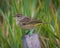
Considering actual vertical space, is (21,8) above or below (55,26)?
above

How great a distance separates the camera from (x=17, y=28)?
2902 mm

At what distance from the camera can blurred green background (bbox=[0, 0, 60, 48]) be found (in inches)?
108

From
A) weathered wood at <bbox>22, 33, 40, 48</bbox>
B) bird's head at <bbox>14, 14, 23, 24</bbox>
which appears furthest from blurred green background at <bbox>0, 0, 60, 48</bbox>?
weathered wood at <bbox>22, 33, 40, 48</bbox>

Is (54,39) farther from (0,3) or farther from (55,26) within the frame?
(0,3)

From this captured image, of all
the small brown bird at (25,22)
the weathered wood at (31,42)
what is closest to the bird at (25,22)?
the small brown bird at (25,22)

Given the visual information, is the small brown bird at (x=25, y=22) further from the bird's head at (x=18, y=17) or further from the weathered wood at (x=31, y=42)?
the weathered wood at (x=31, y=42)

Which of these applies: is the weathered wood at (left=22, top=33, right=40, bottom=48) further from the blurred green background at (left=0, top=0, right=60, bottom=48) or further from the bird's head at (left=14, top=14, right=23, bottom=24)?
the bird's head at (left=14, top=14, right=23, bottom=24)

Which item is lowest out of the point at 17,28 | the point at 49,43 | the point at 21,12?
the point at 49,43

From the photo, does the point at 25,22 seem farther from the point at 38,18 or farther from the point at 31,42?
the point at 31,42

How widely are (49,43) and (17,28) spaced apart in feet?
1.59

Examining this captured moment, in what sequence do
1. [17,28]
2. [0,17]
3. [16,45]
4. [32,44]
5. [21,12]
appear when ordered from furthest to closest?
[0,17] < [21,12] < [17,28] < [16,45] < [32,44]

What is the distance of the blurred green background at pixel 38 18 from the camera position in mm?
2736

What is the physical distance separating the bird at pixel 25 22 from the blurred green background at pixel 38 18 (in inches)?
2.5

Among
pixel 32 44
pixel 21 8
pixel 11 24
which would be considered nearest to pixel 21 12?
pixel 21 8
